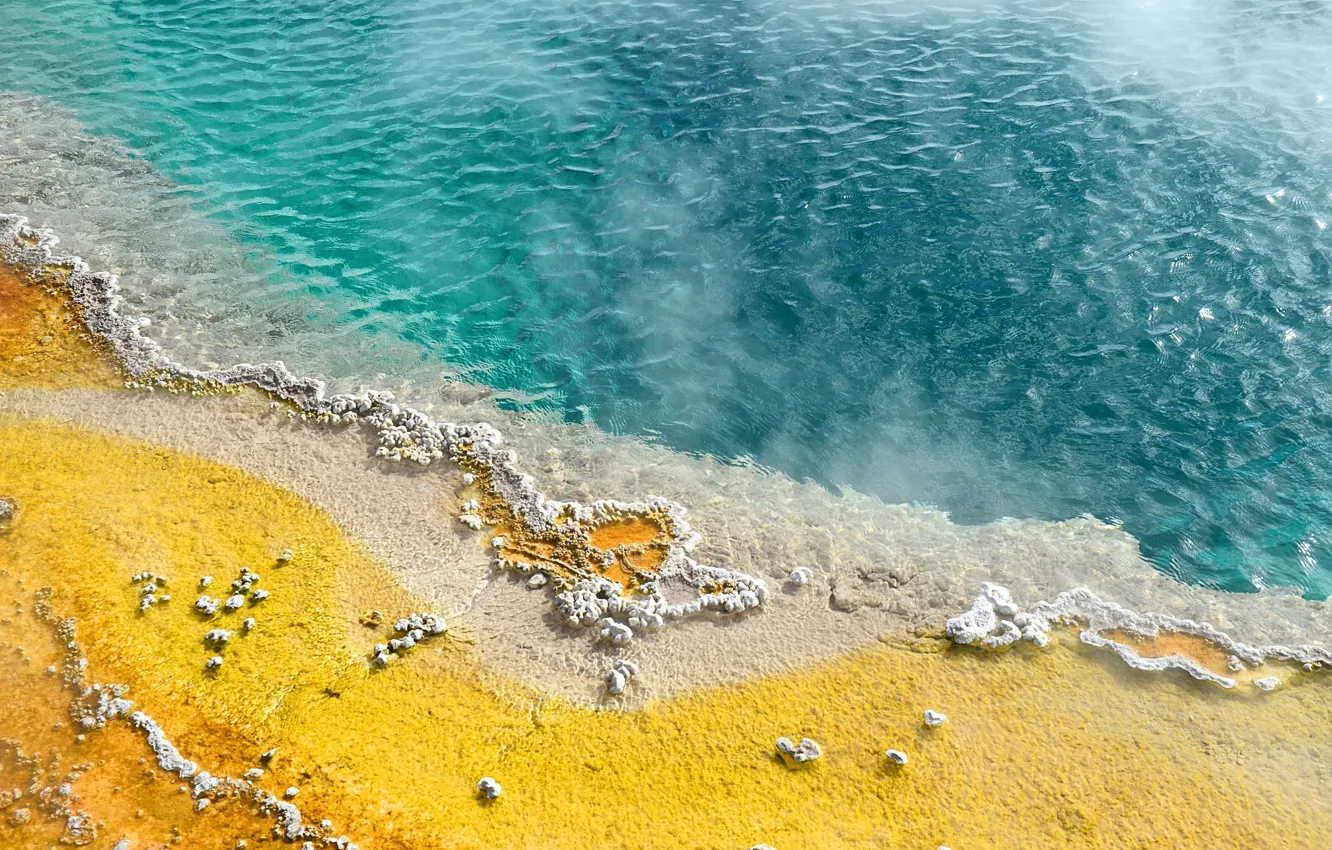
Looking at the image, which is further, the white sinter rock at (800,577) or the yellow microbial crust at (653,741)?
the white sinter rock at (800,577)

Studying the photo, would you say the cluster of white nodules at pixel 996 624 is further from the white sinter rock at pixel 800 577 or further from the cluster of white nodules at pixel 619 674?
the cluster of white nodules at pixel 619 674

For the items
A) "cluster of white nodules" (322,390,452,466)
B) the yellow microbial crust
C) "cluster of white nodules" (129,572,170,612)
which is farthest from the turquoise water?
"cluster of white nodules" (129,572,170,612)

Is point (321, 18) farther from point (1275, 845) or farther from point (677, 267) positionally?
point (1275, 845)

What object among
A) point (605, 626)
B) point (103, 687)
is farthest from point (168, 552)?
point (605, 626)

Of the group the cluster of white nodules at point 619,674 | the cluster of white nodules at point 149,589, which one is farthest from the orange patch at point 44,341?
the cluster of white nodules at point 619,674

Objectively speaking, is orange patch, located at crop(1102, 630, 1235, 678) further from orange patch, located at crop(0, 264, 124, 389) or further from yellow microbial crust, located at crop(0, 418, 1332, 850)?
orange patch, located at crop(0, 264, 124, 389)

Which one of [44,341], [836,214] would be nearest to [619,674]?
[836,214]
